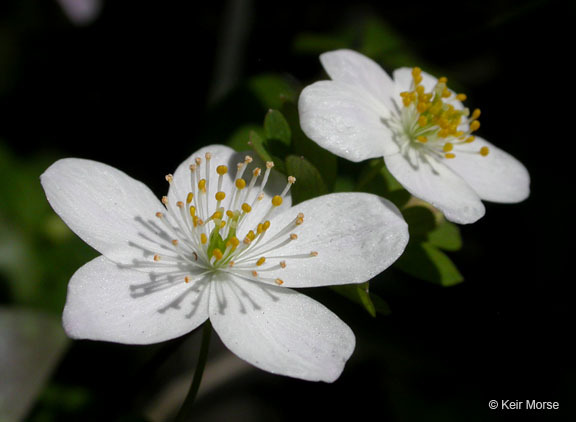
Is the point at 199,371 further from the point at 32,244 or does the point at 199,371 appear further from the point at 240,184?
the point at 32,244

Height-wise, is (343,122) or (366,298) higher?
(343,122)

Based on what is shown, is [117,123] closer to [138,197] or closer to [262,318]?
[138,197]

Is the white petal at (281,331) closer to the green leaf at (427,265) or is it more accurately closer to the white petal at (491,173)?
the green leaf at (427,265)

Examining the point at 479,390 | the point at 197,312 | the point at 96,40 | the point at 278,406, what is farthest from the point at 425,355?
the point at 96,40

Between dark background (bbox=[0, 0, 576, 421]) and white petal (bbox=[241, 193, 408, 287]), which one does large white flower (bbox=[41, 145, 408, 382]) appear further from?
dark background (bbox=[0, 0, 576, 421])

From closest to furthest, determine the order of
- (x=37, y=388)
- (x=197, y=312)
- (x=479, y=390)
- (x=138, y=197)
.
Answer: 1. (x=197, y=312)
2. (x=138, y=197)
3. (x=37, y=388)
4. (x=479, y=390)

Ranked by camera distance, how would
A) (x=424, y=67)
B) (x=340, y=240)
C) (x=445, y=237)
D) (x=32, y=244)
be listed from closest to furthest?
(x=340, y=240), (x=445, y=237), (x=424, y=67), (x=32, y=244)

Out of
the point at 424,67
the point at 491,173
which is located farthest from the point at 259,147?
the point at 424,67
